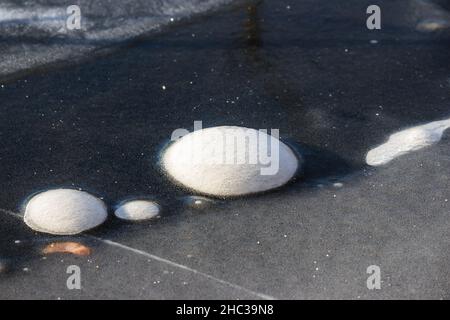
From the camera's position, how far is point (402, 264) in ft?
13.8

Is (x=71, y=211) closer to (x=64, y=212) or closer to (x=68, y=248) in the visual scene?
(x=64, y=212)

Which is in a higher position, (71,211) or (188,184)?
(188,184)

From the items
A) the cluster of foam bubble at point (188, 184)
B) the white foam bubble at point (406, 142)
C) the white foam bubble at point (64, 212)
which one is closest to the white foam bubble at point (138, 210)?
the cluster of foam bubble at point (188, 184)

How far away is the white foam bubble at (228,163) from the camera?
→ 15.6 ft

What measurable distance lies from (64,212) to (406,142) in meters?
2.48

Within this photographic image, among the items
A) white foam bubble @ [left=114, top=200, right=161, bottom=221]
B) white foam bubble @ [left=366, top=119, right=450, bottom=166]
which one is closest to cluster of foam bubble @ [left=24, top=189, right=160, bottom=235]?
white foam bubble @ [left=114, top=200, right=161, bottom=221]

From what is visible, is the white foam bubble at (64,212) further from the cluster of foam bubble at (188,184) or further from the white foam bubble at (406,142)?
the white foam bubble at (406,142)

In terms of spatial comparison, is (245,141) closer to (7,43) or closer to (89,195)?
(89,195)

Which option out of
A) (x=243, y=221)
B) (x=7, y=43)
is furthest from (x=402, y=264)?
(x=7, y=43)

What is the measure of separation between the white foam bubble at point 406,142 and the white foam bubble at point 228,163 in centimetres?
60

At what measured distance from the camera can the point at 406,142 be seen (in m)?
5.29

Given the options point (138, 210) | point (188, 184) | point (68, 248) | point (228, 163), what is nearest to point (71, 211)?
point (68, 248)
